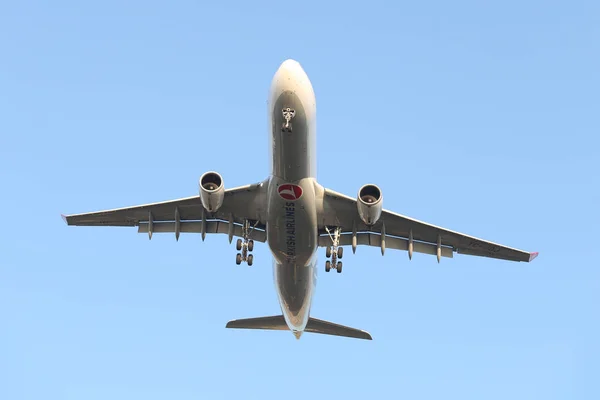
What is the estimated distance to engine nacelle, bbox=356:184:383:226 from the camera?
29.8 m

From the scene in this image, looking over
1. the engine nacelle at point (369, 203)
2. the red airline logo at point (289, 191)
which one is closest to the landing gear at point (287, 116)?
the red airline logo at point (289, 191)

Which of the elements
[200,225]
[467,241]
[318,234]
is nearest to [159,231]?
[200,225]

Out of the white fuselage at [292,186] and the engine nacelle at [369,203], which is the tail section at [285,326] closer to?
the white fuselage at [292,186]

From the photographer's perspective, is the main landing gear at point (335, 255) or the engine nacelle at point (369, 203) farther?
the main landing gear at point (335, 255)

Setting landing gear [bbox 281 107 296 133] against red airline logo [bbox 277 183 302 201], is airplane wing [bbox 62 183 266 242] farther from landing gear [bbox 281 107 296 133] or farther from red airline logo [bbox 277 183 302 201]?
landing gear [bbox 281 107 296 133]

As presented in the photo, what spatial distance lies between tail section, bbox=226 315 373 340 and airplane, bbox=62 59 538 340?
43 mm

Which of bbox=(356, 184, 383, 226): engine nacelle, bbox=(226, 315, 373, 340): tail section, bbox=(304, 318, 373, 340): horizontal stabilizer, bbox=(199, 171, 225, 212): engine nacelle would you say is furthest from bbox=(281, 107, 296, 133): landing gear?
bbox=(304, 318, 373, 340): horizontal stabilizer

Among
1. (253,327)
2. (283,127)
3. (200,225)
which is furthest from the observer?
(253,327)

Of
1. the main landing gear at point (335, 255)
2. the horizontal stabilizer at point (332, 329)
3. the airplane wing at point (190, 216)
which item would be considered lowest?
the horizontal stabilizer at point (332, 329)

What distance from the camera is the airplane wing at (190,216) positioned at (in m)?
31.8

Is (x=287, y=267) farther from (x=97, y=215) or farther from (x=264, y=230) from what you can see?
(x=97, y=215)

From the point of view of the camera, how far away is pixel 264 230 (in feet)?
111

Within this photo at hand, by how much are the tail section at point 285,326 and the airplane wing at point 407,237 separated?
4.60 m

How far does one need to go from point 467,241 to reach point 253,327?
10082 mm
